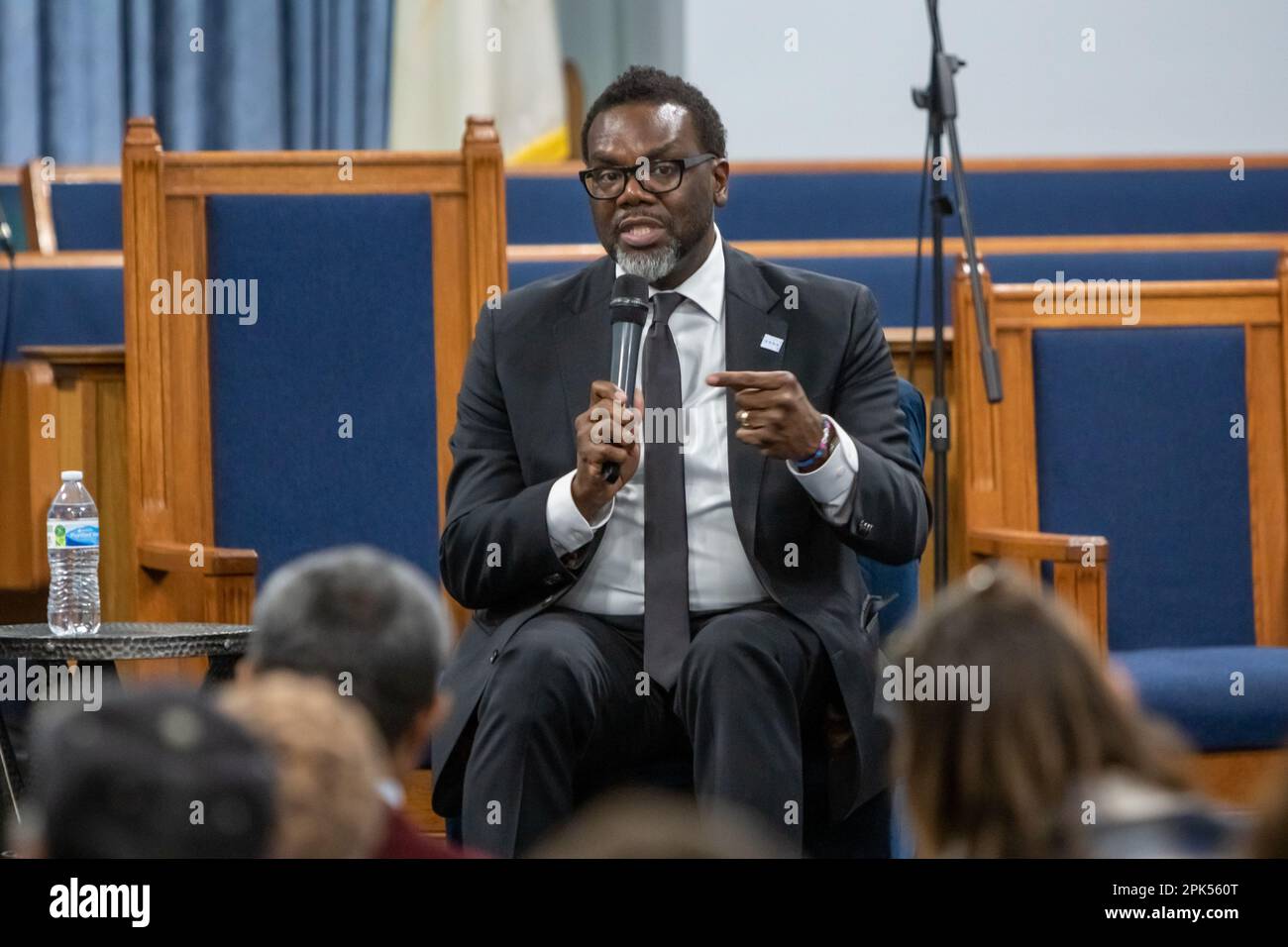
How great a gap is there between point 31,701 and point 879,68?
3.10m

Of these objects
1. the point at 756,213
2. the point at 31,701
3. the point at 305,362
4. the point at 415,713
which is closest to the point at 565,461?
the point at 305,362

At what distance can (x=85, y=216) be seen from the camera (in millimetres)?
3734

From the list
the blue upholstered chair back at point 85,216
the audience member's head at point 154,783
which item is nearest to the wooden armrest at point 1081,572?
the audience member's head at point 154,783

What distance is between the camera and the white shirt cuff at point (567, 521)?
2006 mm

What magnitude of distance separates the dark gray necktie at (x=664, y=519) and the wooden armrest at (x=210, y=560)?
1.95 ft

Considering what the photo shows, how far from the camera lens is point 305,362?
2715mm

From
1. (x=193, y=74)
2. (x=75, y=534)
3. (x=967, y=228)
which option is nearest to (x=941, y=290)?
(x=967, y=228)

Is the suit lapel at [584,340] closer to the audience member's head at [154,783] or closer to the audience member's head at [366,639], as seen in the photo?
the audience member's head at [366,639]

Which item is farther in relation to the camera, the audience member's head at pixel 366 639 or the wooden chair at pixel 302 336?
the wooden chair at pixel 302 336

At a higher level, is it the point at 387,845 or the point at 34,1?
the point at 34,1

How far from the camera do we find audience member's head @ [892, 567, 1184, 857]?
3.02 ft

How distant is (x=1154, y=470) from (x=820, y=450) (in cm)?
114

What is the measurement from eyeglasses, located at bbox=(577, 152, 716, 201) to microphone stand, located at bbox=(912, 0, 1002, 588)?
0.65m
